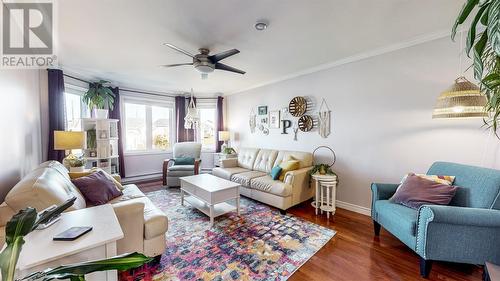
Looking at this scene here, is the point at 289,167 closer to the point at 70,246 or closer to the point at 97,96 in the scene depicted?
the point at 70,246

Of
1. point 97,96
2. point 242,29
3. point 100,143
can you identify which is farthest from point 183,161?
point 242,29

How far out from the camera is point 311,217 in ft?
9.63

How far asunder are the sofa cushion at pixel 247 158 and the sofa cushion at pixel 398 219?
8.14 feet

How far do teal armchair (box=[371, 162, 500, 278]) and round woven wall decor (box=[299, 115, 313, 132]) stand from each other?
2.01 meters

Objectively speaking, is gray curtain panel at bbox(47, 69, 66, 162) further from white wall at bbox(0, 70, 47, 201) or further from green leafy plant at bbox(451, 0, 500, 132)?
green leafy plant at bbox(451, 0, 500, 132)

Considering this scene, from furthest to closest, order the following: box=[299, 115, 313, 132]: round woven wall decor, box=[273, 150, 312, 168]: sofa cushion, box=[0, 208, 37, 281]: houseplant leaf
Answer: box=[299, 115, 313, 132]: round woven wall decor → box=[273, 150, 312, 168]: sofa cushion → box=[0, 208, 37, 281]: houseplant leaf

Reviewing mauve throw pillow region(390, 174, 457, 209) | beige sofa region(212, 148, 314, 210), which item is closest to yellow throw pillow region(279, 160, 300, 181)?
beige sofa region(212, 148, 314, 210)

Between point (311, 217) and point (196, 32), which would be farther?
point (311, 217)

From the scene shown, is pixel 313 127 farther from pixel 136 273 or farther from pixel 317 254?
pixel 136 273

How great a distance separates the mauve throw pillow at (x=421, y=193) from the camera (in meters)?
1.96

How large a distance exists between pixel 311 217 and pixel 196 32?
9.71 feet

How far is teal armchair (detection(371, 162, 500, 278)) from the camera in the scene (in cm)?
160

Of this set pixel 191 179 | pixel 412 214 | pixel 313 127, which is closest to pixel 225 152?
pixel 191 179

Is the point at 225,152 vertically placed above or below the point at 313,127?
below
